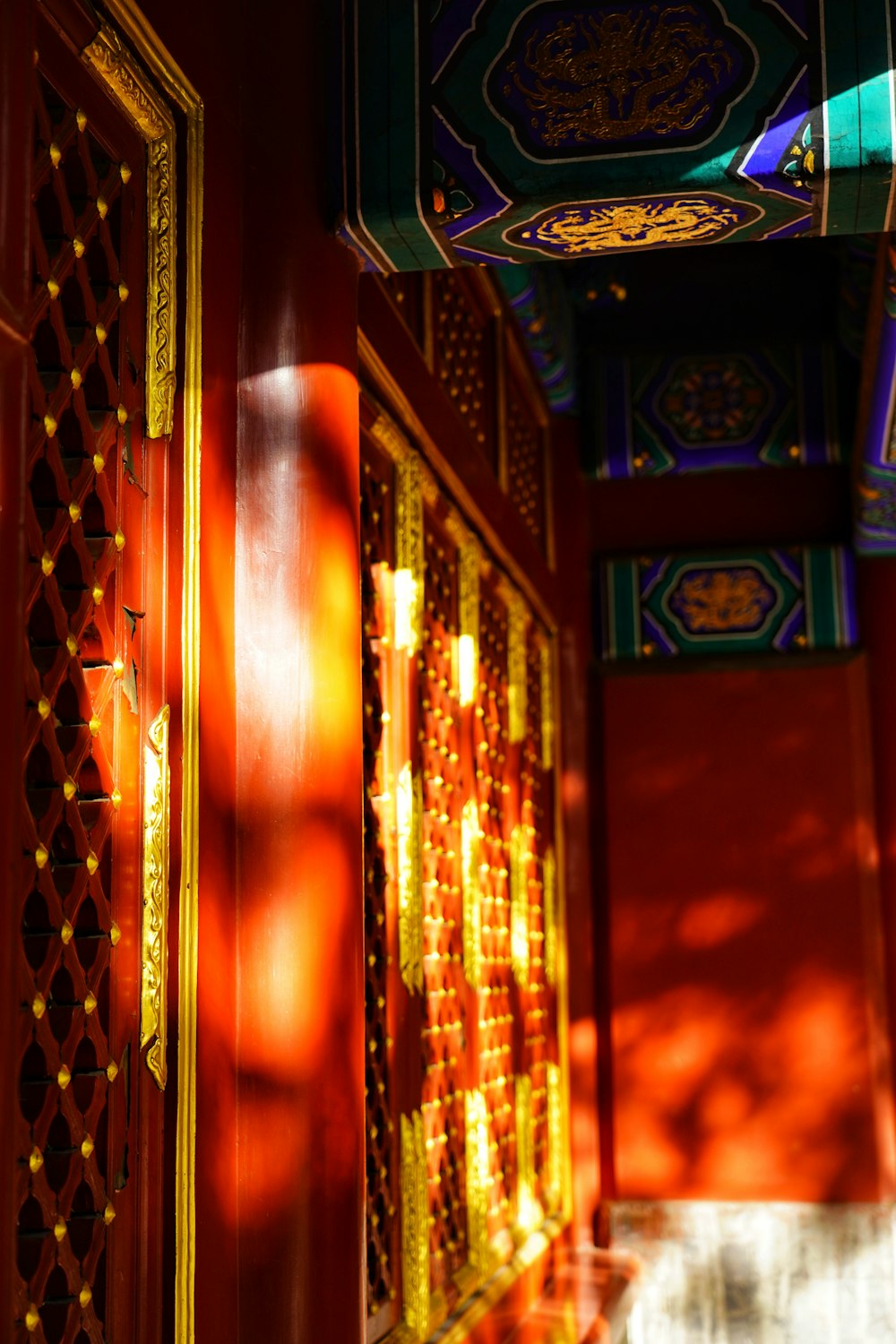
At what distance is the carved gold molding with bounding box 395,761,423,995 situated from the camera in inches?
145

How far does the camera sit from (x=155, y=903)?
221 cm

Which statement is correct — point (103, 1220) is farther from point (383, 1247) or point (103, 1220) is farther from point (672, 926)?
point (672, 926)

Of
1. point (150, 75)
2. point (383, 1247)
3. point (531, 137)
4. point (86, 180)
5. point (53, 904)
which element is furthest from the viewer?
point (383, 1247)

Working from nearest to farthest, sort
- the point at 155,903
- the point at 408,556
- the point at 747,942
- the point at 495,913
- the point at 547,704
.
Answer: the point at 155,903, the point at 408,556, the point at 495,913, the point at 547,704, the point at 747,942

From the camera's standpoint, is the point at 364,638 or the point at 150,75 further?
the point at 364,638

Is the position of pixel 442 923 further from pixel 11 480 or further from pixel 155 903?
pixel 11 480

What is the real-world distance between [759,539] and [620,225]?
12.4 feet

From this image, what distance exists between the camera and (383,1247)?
3.45 metres

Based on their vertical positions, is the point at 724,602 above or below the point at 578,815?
above

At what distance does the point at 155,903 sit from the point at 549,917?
3767mm

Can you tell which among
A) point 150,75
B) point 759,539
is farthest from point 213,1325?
point 759,539

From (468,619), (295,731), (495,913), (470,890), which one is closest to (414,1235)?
(470,890)

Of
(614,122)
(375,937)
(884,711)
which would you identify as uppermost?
(614,122)

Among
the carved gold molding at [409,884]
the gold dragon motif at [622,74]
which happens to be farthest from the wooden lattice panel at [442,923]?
the gold dragon motif at [622,74]
